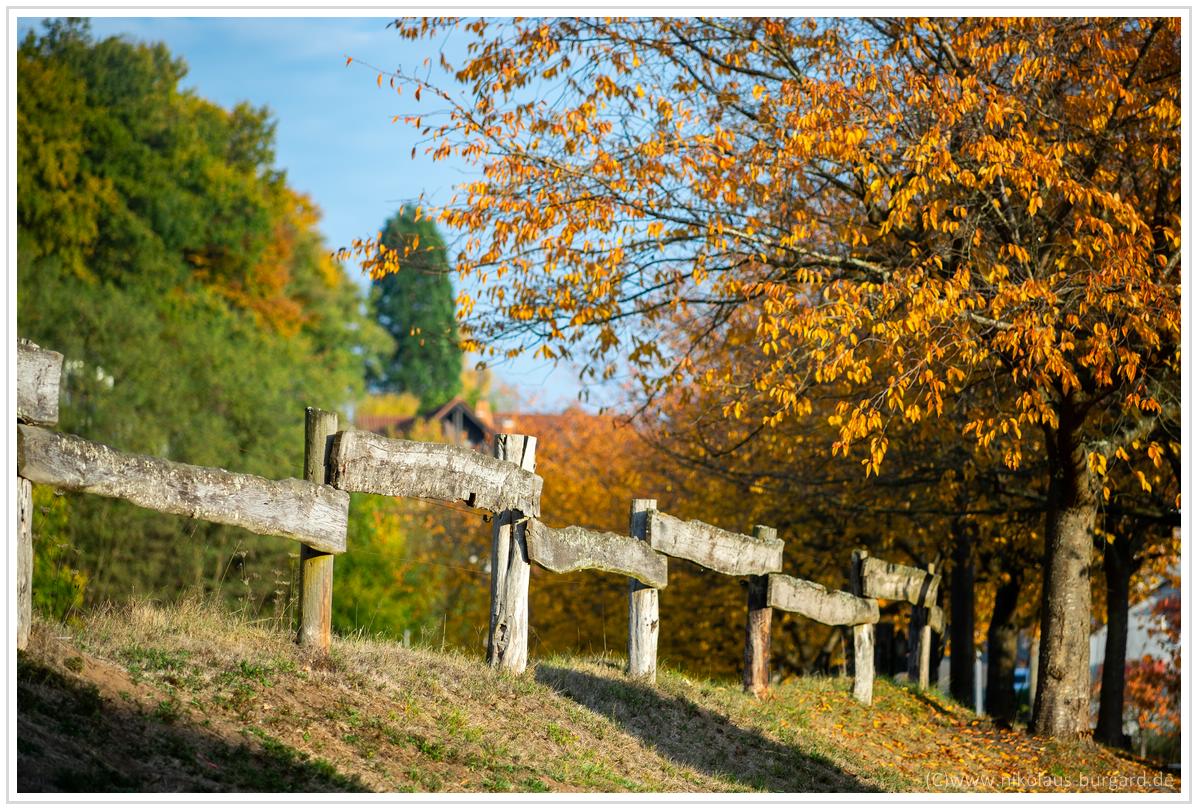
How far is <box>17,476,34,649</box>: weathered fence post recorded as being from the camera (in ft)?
19.1

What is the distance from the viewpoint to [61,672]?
5.75 meters

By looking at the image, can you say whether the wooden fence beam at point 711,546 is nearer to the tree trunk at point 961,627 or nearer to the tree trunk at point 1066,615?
the tree trunk at point 1066,615

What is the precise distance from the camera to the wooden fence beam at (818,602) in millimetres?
10562

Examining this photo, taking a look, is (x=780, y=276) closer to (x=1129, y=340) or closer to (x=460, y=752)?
(x=1129, y=340)

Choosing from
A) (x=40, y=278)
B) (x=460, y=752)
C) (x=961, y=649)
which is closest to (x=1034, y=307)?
(x=460, y=752)

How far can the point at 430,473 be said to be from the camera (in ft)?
25.2

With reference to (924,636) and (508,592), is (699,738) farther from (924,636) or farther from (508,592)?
(924,636)

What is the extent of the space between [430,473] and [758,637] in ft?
13.8

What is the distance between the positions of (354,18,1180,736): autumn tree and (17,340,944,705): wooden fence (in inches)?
60.8

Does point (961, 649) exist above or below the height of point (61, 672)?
below

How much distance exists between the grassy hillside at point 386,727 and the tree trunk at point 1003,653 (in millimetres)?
7784

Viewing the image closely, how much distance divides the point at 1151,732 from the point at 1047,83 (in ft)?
52.2

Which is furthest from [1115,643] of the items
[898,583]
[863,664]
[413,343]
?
[413,343]

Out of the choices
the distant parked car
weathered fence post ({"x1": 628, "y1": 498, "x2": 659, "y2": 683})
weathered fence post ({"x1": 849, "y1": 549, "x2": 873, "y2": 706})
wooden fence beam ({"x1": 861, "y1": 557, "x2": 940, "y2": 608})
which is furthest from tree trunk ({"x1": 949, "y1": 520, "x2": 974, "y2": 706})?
weathered fence post ({"x1": 628, "y1": 498, "x2": 659, "y2": 683})
